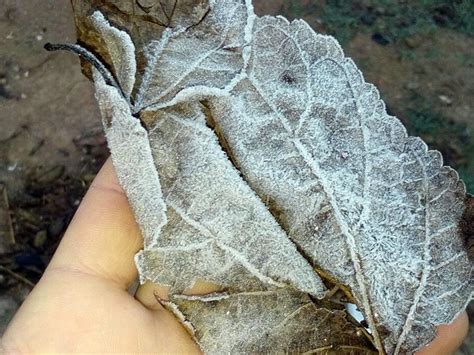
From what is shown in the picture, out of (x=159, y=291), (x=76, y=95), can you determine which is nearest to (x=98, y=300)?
(x=159, y=291)

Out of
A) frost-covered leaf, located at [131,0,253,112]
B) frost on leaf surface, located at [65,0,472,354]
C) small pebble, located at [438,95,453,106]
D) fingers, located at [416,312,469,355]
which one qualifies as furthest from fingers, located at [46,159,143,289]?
small pebble, located at [438,95,453,106]

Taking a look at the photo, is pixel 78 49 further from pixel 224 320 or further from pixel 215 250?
pixel 224 320

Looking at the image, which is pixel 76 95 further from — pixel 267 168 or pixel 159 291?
pixel 267 168

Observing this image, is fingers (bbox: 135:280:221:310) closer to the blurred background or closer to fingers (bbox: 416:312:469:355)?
fingers (bbox: 416:312:469:355)

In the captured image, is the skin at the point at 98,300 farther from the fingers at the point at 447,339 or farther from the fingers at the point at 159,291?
the fingers at the point at 447,339

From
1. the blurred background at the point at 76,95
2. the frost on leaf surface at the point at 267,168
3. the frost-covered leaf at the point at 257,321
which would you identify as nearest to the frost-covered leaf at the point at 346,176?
the frost on leaf surface at the point at 267,168

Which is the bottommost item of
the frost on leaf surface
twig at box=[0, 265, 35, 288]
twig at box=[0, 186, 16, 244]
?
twig at box=[0, 265, 35, 288]
